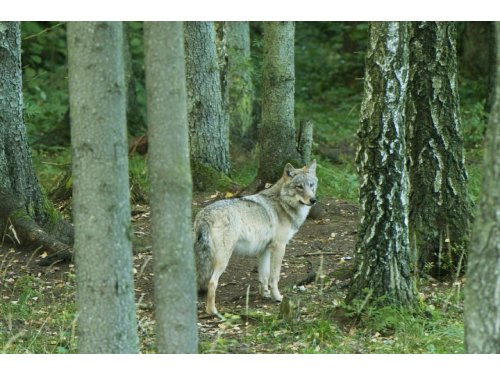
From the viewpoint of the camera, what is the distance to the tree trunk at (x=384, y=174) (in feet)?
21.5

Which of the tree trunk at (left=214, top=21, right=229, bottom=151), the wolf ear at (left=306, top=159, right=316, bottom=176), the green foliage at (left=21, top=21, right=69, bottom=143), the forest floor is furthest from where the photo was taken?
the green foliage at (left=21, top=21, right=69, bottom=143)

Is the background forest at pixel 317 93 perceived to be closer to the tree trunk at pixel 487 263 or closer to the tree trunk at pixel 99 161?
the tree trunk at pixel 99 161

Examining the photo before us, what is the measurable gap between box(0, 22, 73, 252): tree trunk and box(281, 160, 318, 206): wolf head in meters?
2.99

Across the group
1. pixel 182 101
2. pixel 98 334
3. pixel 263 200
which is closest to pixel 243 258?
pixel 263 200

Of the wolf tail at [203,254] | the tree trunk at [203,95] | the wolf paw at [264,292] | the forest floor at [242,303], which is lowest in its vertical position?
the wolf paw at [264,292]

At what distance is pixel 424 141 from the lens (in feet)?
26.8

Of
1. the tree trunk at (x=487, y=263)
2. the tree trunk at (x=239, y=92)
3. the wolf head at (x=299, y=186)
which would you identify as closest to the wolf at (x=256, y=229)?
the wolf head at (x=299, y=186)

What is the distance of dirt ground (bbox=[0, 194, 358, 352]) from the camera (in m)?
7.84

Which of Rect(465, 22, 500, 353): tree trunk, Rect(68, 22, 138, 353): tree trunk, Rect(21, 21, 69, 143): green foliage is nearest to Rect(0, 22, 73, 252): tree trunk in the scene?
Rect(68, 22, 138, 353): tree trunk

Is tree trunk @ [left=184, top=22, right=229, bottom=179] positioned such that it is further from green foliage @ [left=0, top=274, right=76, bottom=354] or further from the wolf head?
green foliage @ [left=0, top=274, right=76, bottom=354]

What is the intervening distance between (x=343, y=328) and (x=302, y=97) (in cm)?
1689

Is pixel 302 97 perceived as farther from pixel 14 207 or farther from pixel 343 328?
pixel 343 328

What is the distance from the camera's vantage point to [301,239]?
1022 cm

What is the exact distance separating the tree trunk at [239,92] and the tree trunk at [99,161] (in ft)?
36.3
